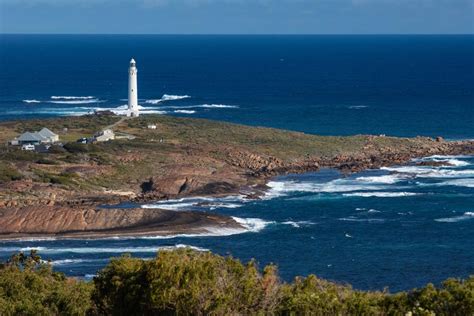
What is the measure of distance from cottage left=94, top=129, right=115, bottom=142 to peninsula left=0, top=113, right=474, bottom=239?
446 millimetres

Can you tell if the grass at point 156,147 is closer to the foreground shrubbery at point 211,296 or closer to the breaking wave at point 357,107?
→ the breaking wave at point 357,107

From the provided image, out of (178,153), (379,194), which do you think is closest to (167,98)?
(178,153)

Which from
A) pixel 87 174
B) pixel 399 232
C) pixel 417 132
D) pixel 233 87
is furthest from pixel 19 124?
pixel 233 87

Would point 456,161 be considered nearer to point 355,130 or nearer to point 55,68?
point 355,130

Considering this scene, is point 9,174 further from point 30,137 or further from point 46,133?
point 46,133

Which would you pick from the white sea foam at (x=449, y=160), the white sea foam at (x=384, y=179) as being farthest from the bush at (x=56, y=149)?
the white sea foam at (x=449, y=160)

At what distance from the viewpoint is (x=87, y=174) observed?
7150 centimetres

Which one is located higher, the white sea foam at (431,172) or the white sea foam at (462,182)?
the white sea foam at (462,182)

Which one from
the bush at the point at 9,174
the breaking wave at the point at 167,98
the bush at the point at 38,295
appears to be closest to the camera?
the bush at the point at 38,295

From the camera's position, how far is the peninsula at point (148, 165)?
5797cm

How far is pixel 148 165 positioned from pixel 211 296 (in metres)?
49.1

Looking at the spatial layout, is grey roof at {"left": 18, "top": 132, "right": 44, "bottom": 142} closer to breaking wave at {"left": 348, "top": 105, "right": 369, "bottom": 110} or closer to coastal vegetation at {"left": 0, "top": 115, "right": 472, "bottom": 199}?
coastal vegetation at {"left": 0, "top": 115, "right": 472, "bottom": 199}

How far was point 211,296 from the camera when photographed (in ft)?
86.3

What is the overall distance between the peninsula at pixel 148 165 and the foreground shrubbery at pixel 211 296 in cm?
2679
